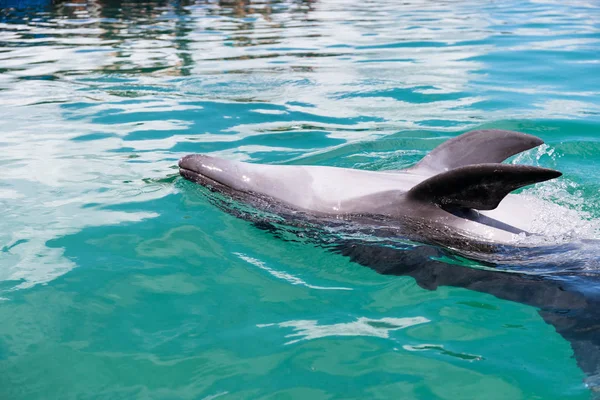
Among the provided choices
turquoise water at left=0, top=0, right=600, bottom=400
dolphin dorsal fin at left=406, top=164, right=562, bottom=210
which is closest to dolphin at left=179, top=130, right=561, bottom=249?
dolphin dorsal fin at left=406, top=164, right=562, bottom=210

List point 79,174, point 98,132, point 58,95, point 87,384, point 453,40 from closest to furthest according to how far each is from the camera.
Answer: point 87,384
point 79,174
point 98,132
point 58,95
point 453,40

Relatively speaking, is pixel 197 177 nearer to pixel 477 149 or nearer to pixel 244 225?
pixel 244 225

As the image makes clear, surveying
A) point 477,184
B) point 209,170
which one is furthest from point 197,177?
point 477,184

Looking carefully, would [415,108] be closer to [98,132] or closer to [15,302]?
[98,132]

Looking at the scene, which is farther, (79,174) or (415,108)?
(415,108)

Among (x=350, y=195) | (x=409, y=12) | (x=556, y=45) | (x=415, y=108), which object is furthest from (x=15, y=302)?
(x=409, y=12)

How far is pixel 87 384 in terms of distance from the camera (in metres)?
3.97

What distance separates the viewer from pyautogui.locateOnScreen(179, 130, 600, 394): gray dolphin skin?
4.70 metres

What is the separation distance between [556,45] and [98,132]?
10.4m

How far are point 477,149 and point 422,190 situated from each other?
3.13 feet

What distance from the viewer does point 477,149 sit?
602cm

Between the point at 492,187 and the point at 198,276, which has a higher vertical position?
the point at 492,187

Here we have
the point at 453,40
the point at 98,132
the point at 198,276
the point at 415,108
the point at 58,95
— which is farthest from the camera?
the point at 453,40

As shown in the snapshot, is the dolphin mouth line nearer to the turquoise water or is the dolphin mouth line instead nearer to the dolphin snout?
the dolphin snout
